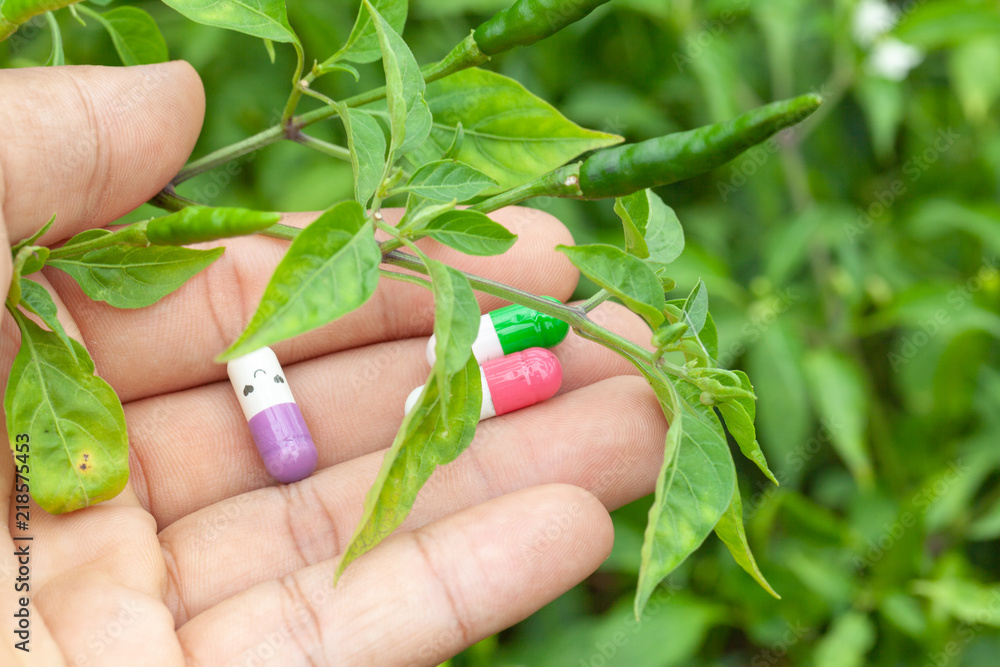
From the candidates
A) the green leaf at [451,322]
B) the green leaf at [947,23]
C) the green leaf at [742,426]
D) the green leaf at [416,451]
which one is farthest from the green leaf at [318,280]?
the green leaf at [947,23]

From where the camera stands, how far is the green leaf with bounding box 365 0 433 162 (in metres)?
1.28

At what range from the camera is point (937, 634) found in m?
2.37

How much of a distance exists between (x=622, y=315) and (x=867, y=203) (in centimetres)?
144

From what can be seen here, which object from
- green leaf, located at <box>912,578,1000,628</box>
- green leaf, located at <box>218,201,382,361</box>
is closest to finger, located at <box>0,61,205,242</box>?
green leaf, located at <box>218,201,382,361</box>

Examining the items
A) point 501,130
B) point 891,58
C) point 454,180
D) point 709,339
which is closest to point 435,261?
point 454,180

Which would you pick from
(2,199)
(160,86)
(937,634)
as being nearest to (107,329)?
(2,199)

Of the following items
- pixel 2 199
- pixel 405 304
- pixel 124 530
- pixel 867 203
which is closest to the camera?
pixel 2 199

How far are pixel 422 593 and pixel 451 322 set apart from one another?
2.36 feet

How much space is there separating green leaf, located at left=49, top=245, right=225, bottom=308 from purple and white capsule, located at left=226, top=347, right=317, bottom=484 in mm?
295

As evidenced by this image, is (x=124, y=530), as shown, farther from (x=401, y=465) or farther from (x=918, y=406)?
(x=918, y=406)

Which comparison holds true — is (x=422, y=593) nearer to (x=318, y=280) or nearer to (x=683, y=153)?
(x=318, y=280)

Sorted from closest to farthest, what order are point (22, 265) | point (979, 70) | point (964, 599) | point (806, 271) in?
point (22, 265) → point (964, 599) → point (979, 70) → point (806, 271)

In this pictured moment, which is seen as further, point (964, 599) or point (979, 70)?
point (979, 70)

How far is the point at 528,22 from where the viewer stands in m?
1.35
